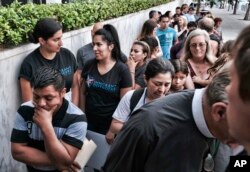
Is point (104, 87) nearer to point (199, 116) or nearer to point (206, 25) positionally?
point (199, 116)

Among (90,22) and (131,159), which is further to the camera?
(90,22)

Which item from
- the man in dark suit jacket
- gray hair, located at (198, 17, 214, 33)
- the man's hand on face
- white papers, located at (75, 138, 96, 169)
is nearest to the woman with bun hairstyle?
white papers, located at (75, 138, 96, 169)

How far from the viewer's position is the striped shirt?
2801 millimetres

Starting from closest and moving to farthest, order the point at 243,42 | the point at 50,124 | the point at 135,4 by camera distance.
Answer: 1. the point at 243,42
2. the point at 50,124
3. the point at 135,4

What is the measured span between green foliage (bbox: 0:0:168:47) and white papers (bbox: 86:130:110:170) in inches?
51.9

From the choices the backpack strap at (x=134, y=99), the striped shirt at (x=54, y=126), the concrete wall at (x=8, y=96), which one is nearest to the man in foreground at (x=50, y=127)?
the striped shirt at (x=54, y=126)

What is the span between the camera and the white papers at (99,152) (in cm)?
368

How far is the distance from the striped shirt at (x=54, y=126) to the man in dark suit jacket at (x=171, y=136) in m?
1.00

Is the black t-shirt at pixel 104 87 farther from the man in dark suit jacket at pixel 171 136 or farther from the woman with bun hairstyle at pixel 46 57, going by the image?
the man in dark suit jacket at pixel 171 136

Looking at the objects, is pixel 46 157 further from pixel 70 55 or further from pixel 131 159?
pixel 70 55

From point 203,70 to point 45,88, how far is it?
256 centimetres

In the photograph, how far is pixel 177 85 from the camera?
13.4ft

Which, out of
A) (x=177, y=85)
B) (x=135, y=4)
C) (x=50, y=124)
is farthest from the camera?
(x=135, y=4)

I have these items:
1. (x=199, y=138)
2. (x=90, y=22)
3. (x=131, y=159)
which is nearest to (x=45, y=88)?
(x=131, y=159)
